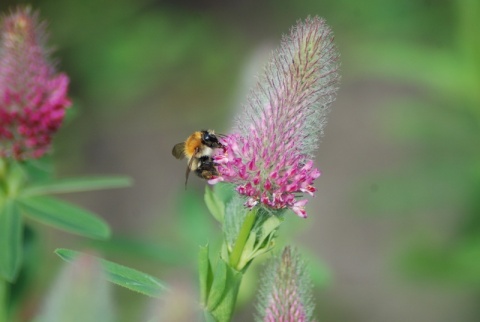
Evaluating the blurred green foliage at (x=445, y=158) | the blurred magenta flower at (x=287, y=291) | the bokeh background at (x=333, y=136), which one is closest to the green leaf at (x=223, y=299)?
the blurred magenta flower at (x=287, y=291)

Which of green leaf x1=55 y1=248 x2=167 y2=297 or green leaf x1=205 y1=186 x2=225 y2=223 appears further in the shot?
green leaf x1=205 y1=186 x2=225 y2=223

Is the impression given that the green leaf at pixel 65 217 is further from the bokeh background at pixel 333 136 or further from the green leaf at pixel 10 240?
the bokeh background at pixel 333 136

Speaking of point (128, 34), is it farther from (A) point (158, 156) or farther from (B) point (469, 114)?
(B) point (469, 114)

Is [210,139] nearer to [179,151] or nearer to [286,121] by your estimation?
[179,151]

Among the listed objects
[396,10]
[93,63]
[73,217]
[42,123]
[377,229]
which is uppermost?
[396,10]

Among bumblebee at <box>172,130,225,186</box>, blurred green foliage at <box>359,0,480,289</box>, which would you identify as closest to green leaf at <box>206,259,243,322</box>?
bumblebee at <box>172,130,225,186</box>

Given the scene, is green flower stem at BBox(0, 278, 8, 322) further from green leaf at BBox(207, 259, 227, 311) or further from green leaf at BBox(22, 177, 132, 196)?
green leaf at BBox(207, 259, 227, 311)

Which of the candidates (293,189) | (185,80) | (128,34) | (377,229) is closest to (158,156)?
(185,80)
